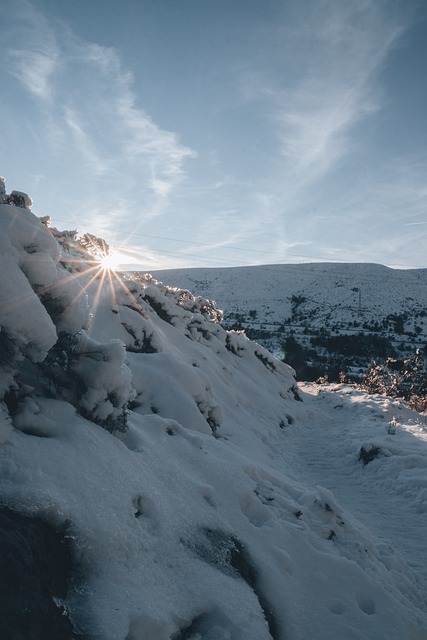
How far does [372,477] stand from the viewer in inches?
329

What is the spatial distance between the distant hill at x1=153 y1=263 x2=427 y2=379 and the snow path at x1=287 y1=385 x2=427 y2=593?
2351 centimetres

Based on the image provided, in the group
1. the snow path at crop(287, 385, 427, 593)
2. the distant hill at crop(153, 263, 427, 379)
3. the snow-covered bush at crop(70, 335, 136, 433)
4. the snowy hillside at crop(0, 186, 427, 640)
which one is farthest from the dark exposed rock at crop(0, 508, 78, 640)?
the distant hill at crop(153, 263, 427, 379)

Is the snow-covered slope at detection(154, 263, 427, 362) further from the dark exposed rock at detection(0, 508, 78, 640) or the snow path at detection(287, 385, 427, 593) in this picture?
the dark exposed rock at detection(0, 508, 78, 640)

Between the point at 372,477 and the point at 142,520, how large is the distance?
6.64 m

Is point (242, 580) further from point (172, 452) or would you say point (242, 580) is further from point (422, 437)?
point (422, 437)

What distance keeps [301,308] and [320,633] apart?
83.9 metres

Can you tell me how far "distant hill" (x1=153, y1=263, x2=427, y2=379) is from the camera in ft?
155

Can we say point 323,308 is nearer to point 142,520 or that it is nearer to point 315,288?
point 315,288

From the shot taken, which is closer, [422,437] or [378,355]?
[422,437]

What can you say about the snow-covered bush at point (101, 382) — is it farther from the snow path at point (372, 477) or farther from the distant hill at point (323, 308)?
the distant hill at point (323, 308)

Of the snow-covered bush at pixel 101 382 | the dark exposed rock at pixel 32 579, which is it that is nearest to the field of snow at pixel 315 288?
the snow-covered bush at pixel 101 382

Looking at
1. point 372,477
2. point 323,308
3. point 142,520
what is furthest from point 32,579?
point 323,308

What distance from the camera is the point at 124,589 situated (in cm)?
266

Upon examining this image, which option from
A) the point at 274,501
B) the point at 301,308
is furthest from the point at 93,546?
the point at 301,308
